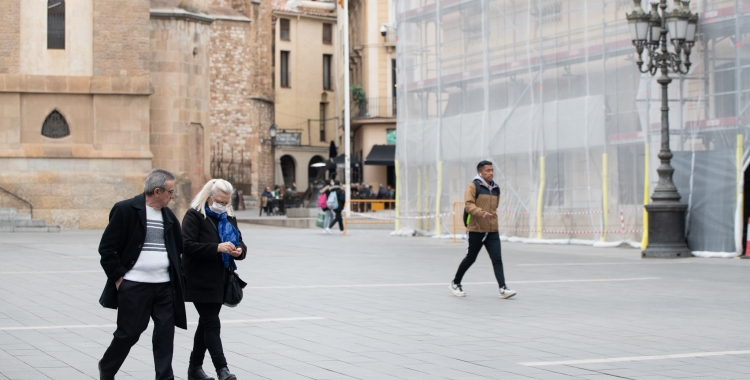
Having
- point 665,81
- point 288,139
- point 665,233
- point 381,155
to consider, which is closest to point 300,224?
point 381,155

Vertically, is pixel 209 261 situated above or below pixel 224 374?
above

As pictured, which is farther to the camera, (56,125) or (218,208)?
(56,125)

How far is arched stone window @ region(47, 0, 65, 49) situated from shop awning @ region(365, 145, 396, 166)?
2591cm

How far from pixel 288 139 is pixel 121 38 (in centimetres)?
4011

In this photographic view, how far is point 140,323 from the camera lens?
22.5 ft

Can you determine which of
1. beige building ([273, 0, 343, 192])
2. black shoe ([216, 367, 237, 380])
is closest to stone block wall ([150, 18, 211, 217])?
black shoe ([216, 367, 237, 380])

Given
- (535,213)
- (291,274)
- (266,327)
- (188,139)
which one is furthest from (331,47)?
(266,327)

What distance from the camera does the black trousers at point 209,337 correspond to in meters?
7.45

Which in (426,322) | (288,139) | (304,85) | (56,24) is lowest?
(426,322)

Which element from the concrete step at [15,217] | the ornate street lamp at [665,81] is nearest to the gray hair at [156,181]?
A: the ornate street lamp at [665,81]

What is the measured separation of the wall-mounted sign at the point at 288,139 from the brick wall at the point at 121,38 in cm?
3922

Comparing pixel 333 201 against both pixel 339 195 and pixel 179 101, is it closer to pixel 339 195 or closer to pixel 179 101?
pixel 339 195

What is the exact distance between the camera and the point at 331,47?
3059 inches

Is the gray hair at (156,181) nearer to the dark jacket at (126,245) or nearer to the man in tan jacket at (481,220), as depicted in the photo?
the dark jacket at (126,245)
